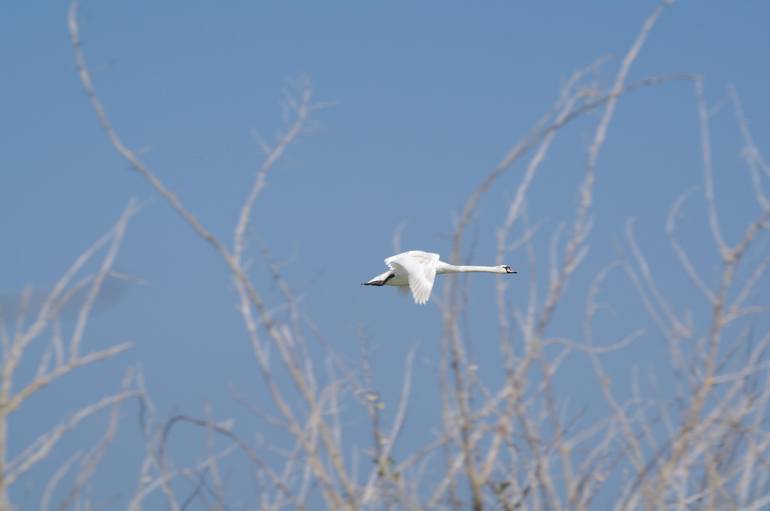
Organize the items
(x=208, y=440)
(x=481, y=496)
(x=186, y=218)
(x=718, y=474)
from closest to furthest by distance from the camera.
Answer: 1. (x=186, y=218)
2. (x=481, y=496)
3. (x=718, y=474)
4. (x=208, y=440)

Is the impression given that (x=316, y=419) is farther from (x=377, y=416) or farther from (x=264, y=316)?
(x=377, y=416)

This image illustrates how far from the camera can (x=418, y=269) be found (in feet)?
20.7

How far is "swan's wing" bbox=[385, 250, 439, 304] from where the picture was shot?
604 centimetres

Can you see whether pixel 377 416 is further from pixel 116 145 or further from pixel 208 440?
pixel 116 145

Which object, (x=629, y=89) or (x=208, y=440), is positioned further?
(x=208, y=440)

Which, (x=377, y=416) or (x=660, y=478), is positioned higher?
(x=377, y=416)

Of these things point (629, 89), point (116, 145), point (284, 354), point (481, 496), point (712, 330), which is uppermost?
point (629, 89)

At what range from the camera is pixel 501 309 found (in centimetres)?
359

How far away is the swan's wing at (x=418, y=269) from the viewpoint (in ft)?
19.8

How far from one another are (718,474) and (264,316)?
70.6 inches

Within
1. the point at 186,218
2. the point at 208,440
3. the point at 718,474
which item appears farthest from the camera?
the point at 208,440

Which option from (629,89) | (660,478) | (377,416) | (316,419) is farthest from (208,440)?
(629,89)

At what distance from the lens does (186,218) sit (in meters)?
3.17

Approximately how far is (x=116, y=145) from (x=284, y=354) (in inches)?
32.6
